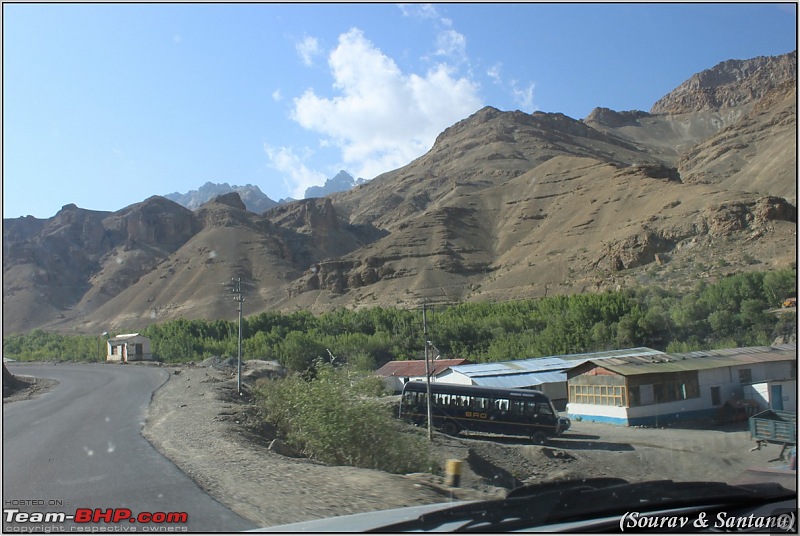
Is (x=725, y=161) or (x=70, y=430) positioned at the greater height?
(x=725, y=161)

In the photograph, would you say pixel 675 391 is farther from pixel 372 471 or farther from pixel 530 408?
pixel 372 471

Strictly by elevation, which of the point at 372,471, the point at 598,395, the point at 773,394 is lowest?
the point at 598,395

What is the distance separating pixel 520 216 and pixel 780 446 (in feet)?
291

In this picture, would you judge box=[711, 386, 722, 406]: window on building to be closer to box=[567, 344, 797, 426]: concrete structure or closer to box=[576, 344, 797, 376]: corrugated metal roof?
box=[567, 344, 797, 426]: concrete structure

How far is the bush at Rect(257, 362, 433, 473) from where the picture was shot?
1334 centimetres

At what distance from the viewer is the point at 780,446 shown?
13883 mm

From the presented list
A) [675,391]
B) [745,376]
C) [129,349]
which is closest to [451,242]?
[129,349]

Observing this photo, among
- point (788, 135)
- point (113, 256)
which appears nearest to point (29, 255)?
point (113, 256)

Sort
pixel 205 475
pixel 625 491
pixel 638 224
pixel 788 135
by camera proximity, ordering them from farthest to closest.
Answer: pixel 788 135 < pixel 638 224 < pixel 205 475 < pixel 625 491

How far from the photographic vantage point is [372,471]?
9297 mm

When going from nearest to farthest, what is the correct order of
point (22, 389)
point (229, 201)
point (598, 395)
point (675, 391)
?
point (675, 391)
point (598, 395)
point (22, 389)
point (229, 201)

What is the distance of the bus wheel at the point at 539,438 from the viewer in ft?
88.0

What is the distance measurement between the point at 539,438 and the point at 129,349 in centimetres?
5503

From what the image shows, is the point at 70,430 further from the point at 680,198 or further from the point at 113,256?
the point at 113,256
